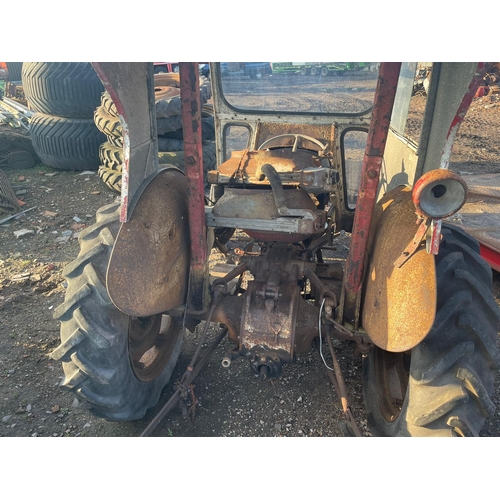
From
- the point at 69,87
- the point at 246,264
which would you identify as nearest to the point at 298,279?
the point at 246,264

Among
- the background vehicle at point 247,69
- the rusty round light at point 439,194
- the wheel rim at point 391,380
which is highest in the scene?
the background vehicle at point 247,69

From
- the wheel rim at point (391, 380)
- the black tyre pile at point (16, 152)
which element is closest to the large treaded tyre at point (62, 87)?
the black tyre pile at point (16, 152)

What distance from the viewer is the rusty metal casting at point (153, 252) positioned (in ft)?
6.11

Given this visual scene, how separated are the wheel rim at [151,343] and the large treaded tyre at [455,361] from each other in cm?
148

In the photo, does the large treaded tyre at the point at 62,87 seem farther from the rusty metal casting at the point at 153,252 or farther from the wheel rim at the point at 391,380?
the wheel rim at the point at 391,380

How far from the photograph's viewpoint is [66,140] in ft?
22.3

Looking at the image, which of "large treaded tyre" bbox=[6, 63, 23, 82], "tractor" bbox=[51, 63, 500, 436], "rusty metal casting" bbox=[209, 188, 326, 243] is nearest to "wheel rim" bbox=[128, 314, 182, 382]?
"tractor" bbox=[51, 63, 500, 436]

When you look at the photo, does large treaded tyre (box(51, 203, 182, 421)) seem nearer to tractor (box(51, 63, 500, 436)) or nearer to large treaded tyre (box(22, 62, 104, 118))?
tractor (box(51, 63, 500, 436))

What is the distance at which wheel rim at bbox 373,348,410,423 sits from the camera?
2.33 meters

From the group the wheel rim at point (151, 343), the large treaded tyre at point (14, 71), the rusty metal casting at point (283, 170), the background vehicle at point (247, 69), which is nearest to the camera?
the rusty metal casting at point (283, 170)

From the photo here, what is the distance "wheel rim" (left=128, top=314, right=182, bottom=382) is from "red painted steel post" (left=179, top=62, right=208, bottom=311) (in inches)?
17.4

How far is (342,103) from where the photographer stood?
3070mm

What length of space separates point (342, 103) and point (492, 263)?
2.05 metres

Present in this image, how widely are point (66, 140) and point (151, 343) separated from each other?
5406 mm
